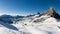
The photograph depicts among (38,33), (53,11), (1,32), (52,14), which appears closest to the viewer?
(1,32)

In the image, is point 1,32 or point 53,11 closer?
point 1,32

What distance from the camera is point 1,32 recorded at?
21844mm

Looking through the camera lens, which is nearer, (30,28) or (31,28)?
(31,28)

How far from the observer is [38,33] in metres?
30.6

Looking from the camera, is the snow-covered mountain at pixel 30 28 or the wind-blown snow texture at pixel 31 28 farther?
the snow-covered mountain at pixel 30 28

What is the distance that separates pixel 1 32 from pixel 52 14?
6519 centimetres

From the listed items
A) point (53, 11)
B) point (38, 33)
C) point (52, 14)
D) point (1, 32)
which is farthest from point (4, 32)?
point (53, 11)

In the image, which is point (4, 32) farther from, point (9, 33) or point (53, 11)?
point (53, 11)

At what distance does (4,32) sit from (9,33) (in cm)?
95

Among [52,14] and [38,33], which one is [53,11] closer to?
[52,14]

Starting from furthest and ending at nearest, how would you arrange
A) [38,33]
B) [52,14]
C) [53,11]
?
1. [53,11]
2. [52,14]
3. [38,33]

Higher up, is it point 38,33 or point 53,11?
point 53,11

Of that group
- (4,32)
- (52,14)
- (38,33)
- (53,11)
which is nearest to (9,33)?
(4,32)

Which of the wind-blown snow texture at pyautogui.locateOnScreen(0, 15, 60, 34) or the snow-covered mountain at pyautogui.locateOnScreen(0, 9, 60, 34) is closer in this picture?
the wind-blown snow texture at pyautogui.locateOnScreen(0, 15, 60, 34)
